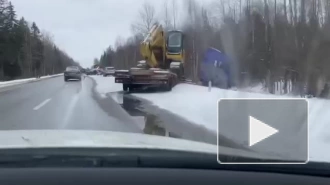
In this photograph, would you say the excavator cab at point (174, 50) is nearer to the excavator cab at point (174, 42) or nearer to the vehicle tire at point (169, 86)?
the excavator cab at point (174, 42)

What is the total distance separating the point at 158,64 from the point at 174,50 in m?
1.49

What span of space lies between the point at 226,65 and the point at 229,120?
2051 centimetres

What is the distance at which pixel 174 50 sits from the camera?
32.0 metres

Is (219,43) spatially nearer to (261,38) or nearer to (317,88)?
(261,38)

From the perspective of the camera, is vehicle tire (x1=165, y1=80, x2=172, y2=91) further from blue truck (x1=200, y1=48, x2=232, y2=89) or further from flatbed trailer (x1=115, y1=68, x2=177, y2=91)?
blue truck (x1=200, y1=48, x2=232, y2=89)

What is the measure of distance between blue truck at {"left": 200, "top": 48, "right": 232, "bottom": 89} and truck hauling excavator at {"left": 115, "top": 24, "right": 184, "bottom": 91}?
166cm

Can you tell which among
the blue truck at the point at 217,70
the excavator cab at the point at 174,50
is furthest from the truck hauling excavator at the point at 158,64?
the blue truck at the point at 217,70

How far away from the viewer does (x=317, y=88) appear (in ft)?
72.4

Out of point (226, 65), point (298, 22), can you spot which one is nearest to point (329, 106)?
point (298, 22)

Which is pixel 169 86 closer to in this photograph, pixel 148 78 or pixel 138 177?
pixel 148 78

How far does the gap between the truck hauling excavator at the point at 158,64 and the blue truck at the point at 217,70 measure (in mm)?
1655

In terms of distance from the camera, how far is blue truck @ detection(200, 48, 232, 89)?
3195 cm
